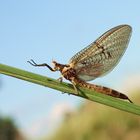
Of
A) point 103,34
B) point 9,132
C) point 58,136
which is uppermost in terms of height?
point 103,34

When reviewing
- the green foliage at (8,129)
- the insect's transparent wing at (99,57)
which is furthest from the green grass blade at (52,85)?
the green foliage at (8,129)

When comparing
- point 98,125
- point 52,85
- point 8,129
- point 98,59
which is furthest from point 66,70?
point 8,129

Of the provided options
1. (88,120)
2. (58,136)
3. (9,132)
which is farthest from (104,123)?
(9,132)

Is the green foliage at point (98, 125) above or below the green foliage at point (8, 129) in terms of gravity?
above

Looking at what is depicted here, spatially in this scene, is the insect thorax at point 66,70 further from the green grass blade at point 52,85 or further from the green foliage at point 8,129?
the green foliage at point 8,129

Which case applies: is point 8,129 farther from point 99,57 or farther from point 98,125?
point 99,57

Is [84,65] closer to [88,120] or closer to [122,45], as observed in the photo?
[122,45]
